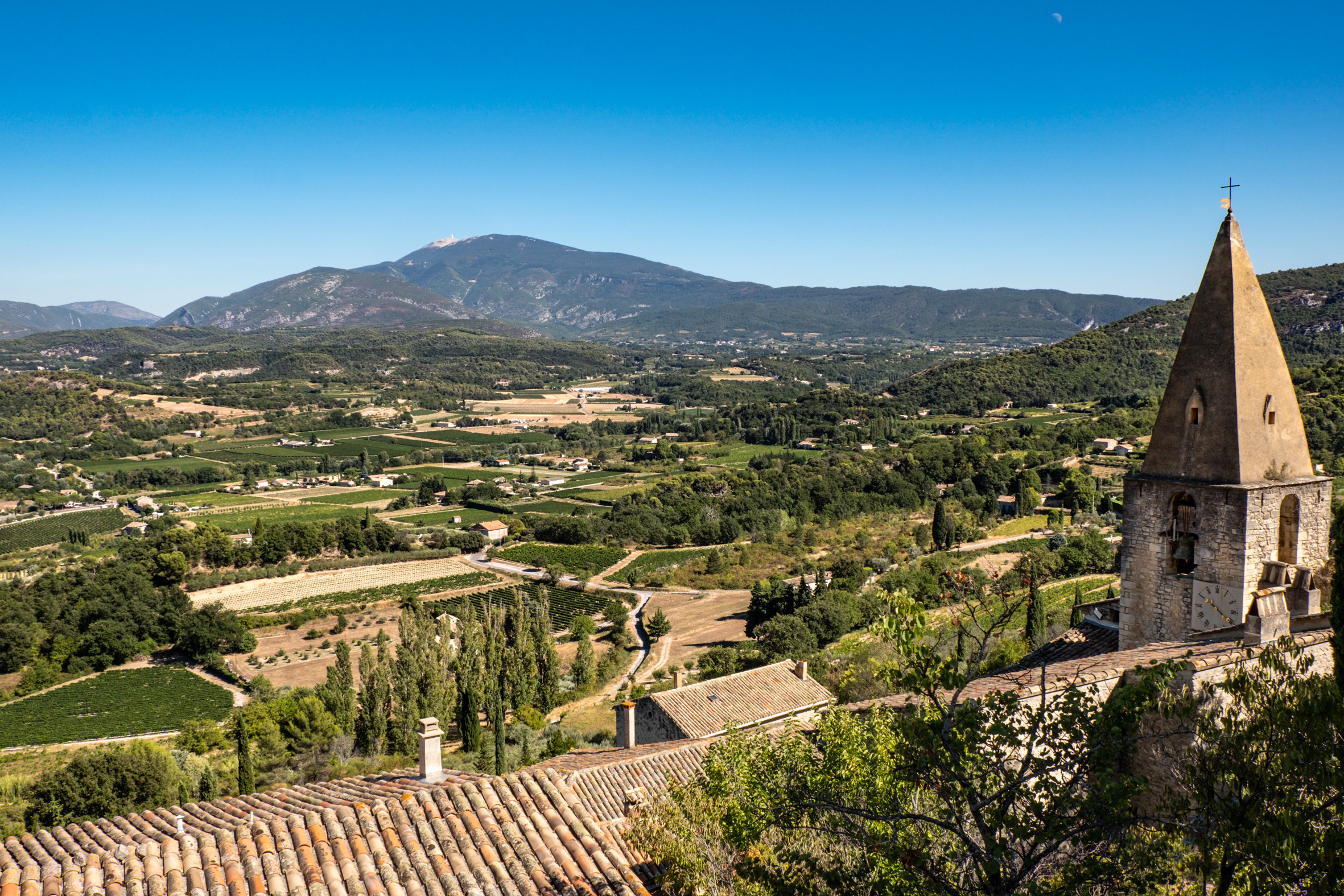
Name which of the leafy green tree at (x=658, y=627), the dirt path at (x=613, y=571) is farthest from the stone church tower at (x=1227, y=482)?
the dirt path at (x=613, y=571)

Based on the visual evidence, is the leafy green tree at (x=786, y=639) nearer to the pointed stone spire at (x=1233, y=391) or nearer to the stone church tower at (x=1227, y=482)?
the stone church tower at (x=1227, y=482)

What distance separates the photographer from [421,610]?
119 feet

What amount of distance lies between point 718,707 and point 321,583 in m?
43.8

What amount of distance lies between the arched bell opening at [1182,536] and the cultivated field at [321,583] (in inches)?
2041

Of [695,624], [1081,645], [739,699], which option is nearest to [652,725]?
[739,699]

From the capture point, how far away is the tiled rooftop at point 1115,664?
970cm

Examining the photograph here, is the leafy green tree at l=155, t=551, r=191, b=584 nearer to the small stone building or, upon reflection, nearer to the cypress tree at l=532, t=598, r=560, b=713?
the cypress tree at l=532, t=598, r=560, b=713

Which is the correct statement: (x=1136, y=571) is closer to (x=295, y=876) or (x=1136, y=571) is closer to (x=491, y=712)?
(x=295, y=876)

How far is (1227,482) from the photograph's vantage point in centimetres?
1151

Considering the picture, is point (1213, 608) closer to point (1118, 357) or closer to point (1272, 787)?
point (1272, 787)

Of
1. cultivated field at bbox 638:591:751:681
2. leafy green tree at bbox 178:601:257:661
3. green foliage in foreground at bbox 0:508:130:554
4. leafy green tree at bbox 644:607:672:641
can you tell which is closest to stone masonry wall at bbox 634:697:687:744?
cultivated field at bbox 638:591:751:681

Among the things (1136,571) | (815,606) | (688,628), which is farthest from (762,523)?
(1136,571)

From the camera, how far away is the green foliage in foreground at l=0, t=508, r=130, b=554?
6912 cm

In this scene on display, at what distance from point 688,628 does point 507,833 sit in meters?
39.5
